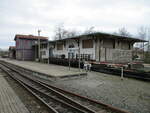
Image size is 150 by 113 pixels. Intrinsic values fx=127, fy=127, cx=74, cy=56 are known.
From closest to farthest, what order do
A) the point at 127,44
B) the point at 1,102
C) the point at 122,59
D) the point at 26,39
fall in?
1. the point at 1,102
2. the point at 122,59
3. the point at 127,44
4. the point at 26,39

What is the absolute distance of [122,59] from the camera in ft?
61.0

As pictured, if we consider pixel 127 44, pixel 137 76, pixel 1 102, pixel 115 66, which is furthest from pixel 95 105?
pixel 127 44

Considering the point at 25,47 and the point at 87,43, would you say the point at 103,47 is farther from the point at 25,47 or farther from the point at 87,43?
the point at 25,47

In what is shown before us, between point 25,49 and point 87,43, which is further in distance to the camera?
point 25,49

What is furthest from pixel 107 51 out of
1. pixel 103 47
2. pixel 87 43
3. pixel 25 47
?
pixel 25 47

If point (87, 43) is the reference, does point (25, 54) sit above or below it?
below

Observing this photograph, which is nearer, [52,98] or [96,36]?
[52,98]

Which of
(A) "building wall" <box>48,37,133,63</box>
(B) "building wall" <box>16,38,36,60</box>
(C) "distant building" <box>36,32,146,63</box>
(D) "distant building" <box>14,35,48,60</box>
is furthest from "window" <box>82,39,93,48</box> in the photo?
(B) "building wall" <box>16,38,36,60</box>

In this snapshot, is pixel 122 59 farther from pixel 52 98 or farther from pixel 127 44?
pixel 52 98

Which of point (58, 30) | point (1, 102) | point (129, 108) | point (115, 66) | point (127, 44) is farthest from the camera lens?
point (58, 30)

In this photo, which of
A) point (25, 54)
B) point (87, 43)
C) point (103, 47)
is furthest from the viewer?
point (25, 54)

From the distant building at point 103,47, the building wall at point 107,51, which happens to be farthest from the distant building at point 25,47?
the building wall at point 107,51

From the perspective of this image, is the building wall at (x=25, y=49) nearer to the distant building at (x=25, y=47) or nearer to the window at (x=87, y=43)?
the distant building at (x=25, y=47)

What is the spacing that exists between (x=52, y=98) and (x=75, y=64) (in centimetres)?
1192
